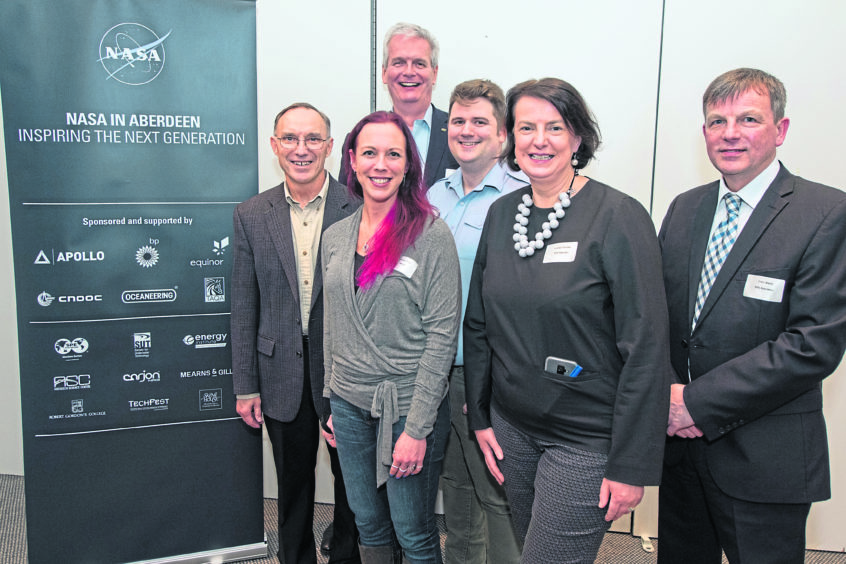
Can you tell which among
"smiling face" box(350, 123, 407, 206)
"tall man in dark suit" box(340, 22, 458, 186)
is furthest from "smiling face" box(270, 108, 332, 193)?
"smiling face" box(350, 123, 407, 206)

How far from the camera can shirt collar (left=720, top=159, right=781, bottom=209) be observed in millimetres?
1544

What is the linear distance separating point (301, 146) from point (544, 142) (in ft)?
3.34

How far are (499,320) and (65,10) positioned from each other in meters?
2.02

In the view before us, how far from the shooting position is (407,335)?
1.68 m

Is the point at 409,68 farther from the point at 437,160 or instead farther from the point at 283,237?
the point at 283,237

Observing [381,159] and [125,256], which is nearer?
[381,159]

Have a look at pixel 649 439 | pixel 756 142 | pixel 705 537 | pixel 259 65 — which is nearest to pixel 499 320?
pixel 649 439

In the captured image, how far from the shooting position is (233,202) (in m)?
2.39

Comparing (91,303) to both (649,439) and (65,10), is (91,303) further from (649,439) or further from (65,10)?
(649,439)

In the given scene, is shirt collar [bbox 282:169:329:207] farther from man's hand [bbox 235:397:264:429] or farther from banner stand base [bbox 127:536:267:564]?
banner stand base [bbox 127:536:267:564]

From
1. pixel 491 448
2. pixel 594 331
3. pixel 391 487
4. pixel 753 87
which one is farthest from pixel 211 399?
pixel 753 87

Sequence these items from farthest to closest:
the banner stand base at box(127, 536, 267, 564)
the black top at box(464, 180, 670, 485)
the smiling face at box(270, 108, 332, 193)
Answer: the banner stand base at box(127, 536, 267, 564) < the smiling face at box(270, 108, 332, 193) < the black top at box(464, 180, 670, 485)

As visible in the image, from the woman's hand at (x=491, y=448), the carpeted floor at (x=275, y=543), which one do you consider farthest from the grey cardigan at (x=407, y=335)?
the carpeted floor at (x=275, y=543)

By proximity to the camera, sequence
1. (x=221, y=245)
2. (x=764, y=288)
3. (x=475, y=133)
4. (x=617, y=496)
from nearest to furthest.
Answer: (x=617, y=496), (x=764, y=288), (x=475, y=133), (x=221, y=245)
